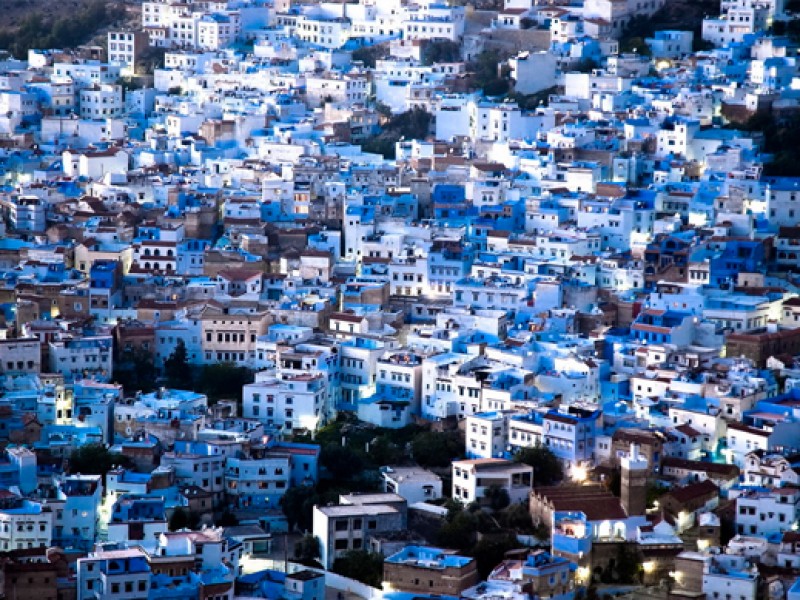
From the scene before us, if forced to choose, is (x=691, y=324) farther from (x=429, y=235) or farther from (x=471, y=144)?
(x=471, y=144)

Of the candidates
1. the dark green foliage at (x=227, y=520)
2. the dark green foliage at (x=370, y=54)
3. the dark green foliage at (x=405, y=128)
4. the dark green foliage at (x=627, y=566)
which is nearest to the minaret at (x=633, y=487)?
the dark green foliage at (x=627, y=566)

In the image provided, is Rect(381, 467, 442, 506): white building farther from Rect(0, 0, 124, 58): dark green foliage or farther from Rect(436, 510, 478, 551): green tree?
Rect(0, 0, 124, 58): dark green foliage

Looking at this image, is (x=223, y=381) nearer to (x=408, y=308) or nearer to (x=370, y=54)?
(x=408, y=308)

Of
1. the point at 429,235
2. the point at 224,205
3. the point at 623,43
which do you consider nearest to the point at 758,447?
the point at 429,235

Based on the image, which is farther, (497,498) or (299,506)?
(497,498)

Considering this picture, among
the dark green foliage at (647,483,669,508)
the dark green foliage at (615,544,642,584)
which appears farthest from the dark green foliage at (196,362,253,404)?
the dark green foliage at (615,544,642,584)

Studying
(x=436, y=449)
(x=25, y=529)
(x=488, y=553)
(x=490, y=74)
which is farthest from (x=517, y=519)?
(x=490, y=74)
